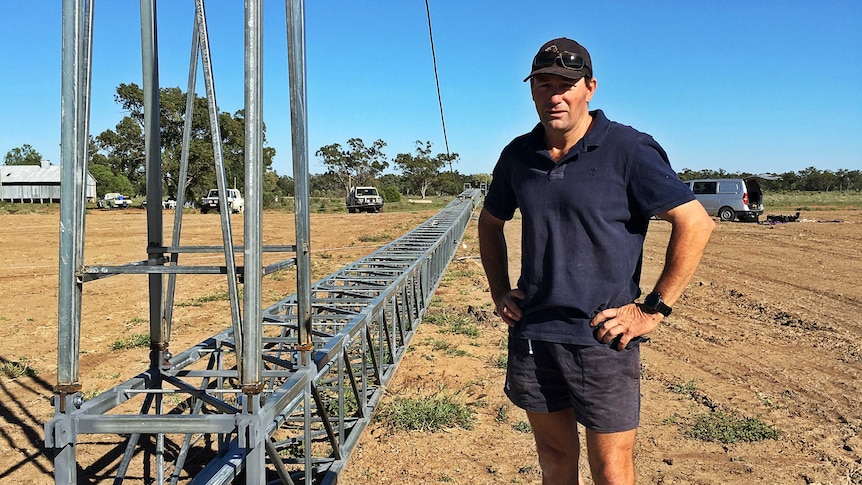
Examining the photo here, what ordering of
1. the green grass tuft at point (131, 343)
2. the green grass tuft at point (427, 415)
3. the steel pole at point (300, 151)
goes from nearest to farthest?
1. the steel pole at point (300, 151)
2. the green grass tuft at point (427, 415)
3. the green grass tuft at point (131, 343)

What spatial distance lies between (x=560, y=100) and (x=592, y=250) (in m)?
0.51

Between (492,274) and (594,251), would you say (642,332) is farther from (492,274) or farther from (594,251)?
(492,274)

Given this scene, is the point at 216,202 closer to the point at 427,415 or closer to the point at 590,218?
the point at 427,415

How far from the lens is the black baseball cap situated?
2215 mm

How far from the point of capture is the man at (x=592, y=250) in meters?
2.20

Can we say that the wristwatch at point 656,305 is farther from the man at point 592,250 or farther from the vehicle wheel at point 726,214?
the vehicle wheel at point 726,214

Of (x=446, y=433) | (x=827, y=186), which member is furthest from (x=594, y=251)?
(x=827, y=186)

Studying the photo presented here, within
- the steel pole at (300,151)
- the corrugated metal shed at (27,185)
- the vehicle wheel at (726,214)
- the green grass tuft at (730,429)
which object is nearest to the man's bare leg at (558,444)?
the steel pole at (300,151)

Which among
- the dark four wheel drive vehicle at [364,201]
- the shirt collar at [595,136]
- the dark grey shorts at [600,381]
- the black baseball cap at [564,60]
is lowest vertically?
the dark grey shorts at [600,381]

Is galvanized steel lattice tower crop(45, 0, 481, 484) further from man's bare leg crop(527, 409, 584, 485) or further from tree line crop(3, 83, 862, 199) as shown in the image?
tree line crop(3, 83, 862, 199)

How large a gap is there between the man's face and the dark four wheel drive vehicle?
117 feet

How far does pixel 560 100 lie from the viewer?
7.45 ft

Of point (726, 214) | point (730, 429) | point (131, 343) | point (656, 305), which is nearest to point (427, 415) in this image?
point (730, 429)

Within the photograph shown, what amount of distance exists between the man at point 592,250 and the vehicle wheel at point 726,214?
2525 cm
